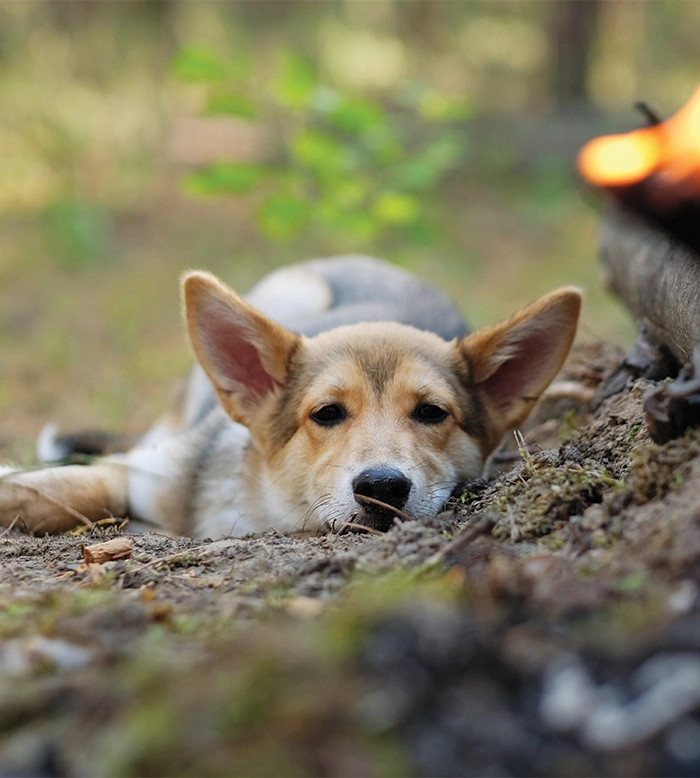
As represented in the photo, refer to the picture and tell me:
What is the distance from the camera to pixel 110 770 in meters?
1.52

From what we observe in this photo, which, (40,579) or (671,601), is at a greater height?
(671,601)

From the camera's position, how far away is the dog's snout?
3.51m

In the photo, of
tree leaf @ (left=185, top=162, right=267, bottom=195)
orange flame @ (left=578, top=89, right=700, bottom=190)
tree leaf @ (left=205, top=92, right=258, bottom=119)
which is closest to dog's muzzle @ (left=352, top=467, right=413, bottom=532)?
orange flame @ (left=578, top=89, right=700, bottom=190)

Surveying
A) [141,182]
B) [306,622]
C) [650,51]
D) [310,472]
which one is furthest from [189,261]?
[650,51]

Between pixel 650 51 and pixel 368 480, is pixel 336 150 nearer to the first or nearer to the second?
pixel 368 480

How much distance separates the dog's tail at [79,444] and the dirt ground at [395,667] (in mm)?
3141

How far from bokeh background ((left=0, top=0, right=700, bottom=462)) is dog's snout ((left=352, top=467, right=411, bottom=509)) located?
2.60 metres

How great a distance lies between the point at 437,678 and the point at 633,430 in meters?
2.15

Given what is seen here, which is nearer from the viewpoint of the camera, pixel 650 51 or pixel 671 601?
pixel 671 601

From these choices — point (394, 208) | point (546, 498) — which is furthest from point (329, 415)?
point (394, 208)

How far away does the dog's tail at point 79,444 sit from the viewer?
5.39m

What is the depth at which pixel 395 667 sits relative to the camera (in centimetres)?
164

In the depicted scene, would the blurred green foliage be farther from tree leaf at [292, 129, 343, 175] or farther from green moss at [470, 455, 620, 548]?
green moss at [470, 455, 620, 548]

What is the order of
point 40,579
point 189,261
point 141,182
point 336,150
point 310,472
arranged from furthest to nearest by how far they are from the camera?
point 141,182 → point 189,261 → point 336,150 → point 310,472 → point 40,579
